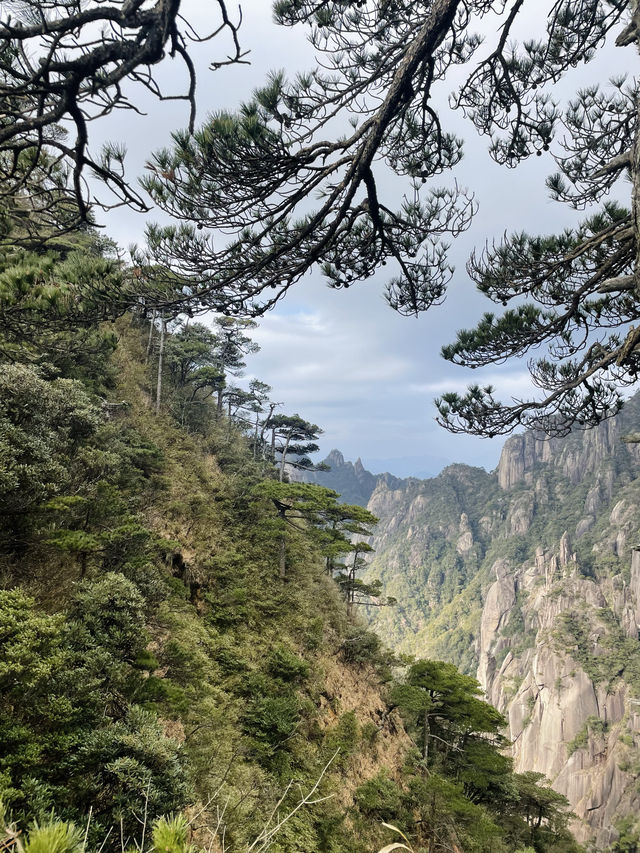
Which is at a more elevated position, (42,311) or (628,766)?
(42,311)

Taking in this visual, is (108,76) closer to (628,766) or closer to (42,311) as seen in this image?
(42,311)

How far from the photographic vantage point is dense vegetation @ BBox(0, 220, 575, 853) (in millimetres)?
2668

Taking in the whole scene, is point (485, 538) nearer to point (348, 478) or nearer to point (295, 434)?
point (348, 478)

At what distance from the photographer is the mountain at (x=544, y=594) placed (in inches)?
1350

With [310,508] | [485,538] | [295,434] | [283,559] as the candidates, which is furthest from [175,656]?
[485,538]

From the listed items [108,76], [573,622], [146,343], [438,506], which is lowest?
[573,622]

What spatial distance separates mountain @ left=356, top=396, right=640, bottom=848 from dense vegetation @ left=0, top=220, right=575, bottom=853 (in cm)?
2875

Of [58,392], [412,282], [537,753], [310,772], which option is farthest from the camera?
[537,753]

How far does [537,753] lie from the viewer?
37188mm

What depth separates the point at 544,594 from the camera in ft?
167

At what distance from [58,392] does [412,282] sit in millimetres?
4662

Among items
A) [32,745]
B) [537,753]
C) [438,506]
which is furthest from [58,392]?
[438,506]

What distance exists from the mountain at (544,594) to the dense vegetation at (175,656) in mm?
28752

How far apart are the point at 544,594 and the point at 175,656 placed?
2267 inches
